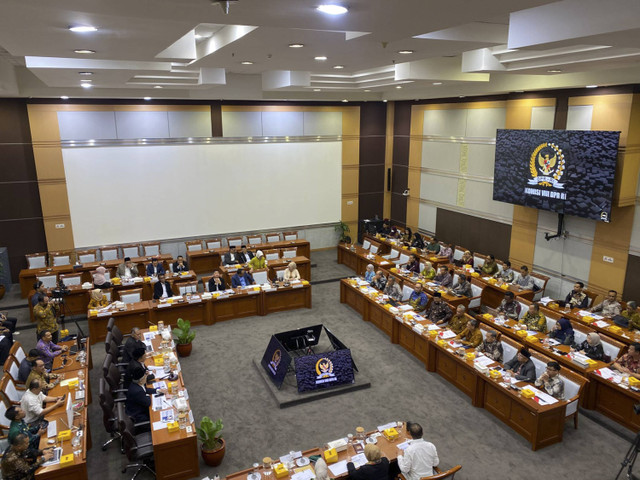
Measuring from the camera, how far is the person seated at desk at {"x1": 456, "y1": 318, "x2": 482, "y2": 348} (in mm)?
9273

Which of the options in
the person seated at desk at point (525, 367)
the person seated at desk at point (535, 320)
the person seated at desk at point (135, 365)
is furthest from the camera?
the person seated at desk at point (535, 320)

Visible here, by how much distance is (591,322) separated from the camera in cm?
992

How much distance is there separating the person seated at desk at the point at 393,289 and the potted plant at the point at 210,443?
6.26 m

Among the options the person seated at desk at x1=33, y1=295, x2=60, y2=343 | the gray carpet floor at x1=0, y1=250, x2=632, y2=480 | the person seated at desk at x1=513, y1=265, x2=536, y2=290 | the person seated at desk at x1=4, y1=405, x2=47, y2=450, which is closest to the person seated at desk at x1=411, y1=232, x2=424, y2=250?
the person seated at desk at x1=513, y1=265, x2=536, y2=290

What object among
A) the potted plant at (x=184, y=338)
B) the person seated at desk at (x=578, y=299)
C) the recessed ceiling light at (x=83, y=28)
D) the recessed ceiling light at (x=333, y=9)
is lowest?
the potted plant at (x=184, y=338)

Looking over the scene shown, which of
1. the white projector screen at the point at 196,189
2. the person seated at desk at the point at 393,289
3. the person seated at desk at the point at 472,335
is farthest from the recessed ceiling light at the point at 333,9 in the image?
the white projector screen at the point at 196,189

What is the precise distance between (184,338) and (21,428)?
414cm

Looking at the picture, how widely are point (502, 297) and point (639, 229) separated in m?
3.46

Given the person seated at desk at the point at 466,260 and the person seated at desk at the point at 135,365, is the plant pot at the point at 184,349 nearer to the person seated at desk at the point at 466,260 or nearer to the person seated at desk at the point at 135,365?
the person seated at desk at the point at 135,365

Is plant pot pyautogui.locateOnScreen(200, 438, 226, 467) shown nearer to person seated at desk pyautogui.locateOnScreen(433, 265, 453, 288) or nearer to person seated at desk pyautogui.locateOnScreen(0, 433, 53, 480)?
person seated at desk pyautogui.locateOnScreen(0, 433, 53, 480)

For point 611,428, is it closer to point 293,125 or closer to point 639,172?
point 639,172

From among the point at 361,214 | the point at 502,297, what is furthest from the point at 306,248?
the point at 502,297

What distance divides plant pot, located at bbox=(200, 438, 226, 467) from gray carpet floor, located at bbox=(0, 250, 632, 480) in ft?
0.32

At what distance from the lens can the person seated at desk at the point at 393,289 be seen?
1219 cm
